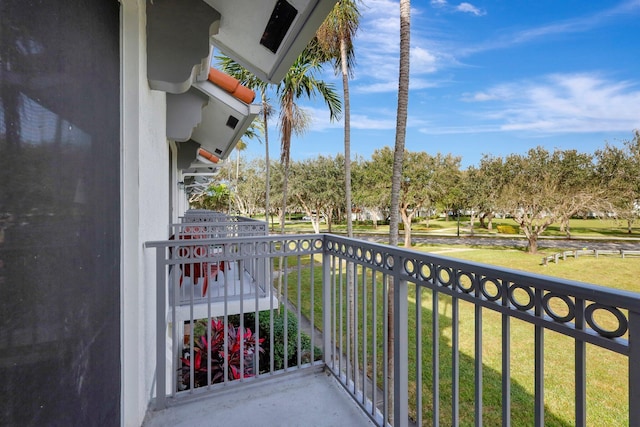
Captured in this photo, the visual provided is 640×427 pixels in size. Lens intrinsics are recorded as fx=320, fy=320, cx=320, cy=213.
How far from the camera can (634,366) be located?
0.87 meters

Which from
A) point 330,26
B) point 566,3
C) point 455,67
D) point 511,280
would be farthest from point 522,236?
point 511,280

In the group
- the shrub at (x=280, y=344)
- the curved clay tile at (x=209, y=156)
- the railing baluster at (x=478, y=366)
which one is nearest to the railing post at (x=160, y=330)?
the railing baluster at (x=478, y=366)

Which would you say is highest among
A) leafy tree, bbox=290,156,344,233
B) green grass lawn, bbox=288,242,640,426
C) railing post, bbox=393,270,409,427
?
leafy tree, bbox=290,156,344,233

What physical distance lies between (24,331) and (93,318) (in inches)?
18.9

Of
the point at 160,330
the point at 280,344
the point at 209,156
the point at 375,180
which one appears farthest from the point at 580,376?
the point at 375,180

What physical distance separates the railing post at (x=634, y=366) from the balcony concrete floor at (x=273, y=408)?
1.57 m

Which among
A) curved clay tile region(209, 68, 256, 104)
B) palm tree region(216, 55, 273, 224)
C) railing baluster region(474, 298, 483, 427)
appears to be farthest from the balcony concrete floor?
palm tree region(216, 55, 273, 224)

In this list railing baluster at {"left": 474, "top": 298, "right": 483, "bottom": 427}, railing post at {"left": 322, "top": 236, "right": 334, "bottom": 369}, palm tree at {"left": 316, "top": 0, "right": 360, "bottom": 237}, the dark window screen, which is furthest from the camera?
palm tree at {"left": 316, "top": 0, "right": 360, "bottom": 237}

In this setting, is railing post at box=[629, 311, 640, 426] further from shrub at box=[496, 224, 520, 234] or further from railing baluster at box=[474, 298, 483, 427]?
shrub at box=[496, 224, 520, 234]

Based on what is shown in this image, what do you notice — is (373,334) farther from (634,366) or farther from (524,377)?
(524,377)

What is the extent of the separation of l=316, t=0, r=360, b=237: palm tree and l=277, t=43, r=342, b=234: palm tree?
97 centimetres

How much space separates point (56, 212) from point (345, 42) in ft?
Result: 24.6

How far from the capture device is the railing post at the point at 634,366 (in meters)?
0.86

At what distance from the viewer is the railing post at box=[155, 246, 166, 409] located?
2.18 meters
